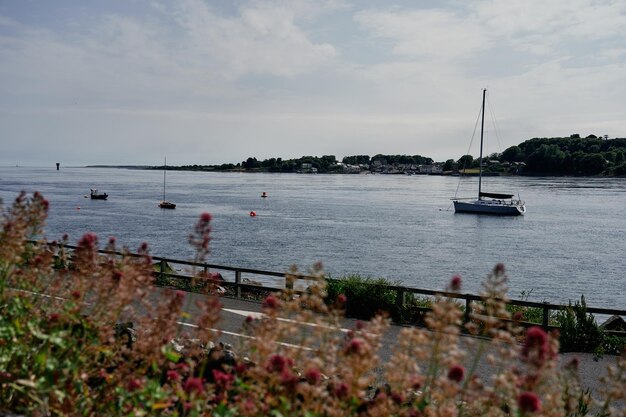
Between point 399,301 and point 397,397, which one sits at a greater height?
point 397,397

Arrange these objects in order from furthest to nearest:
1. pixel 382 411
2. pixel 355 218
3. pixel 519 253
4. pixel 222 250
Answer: pixel 355 218 → pixel 519 253 → pixel 222 250 → pixel 382 411

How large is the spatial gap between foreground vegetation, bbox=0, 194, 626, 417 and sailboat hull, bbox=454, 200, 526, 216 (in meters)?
93.0

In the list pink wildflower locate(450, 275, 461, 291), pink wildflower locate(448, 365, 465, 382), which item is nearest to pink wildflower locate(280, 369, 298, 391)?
pink wildflower locate(448, 365, 465, 382)

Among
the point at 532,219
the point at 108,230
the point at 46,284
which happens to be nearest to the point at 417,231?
the point at 532,219

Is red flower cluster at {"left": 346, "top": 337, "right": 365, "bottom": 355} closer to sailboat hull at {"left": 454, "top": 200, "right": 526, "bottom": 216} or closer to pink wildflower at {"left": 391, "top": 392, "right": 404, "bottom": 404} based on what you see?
pink wildflower at {"left": 391, "top": 392, "right": 404, "bottom": 404}

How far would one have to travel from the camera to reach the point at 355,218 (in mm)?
84625

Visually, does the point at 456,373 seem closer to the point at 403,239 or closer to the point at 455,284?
the point at 455,284

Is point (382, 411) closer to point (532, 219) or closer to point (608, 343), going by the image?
point (608, 343)

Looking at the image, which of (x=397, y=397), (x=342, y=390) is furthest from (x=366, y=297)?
(x=342, y=390)

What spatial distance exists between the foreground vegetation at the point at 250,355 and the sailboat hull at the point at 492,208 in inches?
3660

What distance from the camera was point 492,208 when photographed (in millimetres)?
95438

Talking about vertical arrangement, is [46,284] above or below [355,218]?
above

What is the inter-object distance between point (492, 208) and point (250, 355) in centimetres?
9569

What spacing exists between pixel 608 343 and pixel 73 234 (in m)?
54.9
